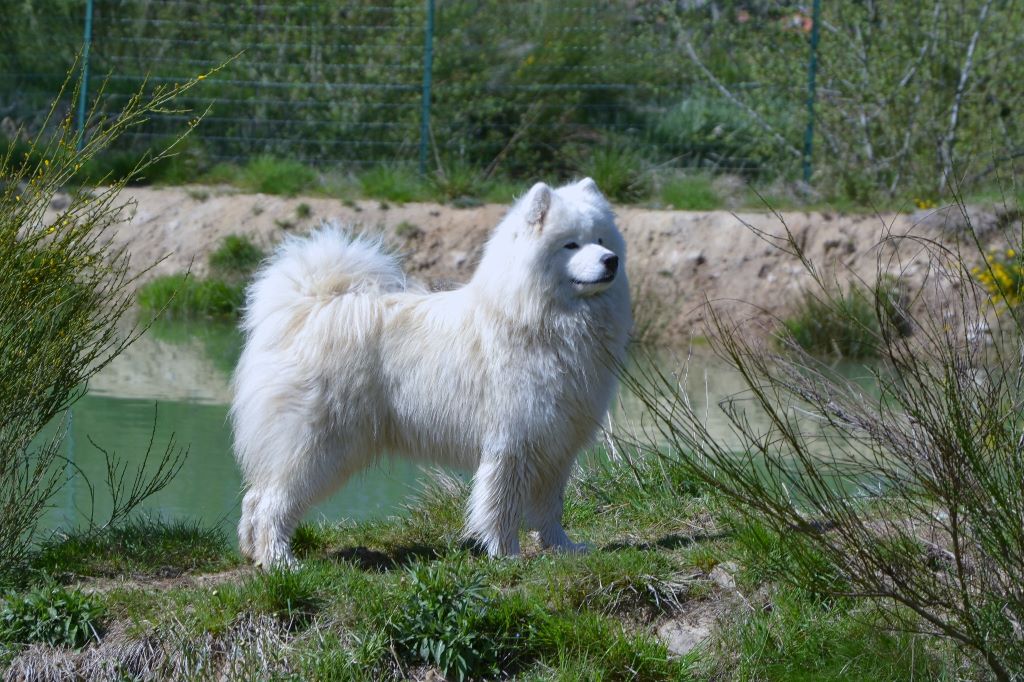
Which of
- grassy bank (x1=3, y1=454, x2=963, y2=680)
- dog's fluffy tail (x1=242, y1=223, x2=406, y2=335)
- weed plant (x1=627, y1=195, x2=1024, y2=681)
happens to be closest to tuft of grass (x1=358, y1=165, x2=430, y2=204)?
dog's fluffy tail (x1=242, y1=223, x2=406, y2=335)

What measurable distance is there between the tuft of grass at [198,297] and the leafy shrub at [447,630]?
969 cm

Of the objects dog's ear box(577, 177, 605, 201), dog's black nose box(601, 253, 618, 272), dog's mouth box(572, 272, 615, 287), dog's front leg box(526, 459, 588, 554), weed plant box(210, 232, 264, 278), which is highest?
dog's ear box(577, 177, 605, 201)

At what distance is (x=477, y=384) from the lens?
5.55m

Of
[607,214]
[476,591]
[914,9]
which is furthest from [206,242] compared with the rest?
[476,591]

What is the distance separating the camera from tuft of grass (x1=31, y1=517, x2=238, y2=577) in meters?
5.35

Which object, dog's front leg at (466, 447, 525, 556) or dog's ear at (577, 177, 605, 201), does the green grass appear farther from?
dog's ear at (577, 177, 605, 201)

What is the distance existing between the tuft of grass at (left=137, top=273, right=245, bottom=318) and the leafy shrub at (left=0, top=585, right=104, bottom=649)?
9358 millimetres

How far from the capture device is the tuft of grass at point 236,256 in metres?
14.1

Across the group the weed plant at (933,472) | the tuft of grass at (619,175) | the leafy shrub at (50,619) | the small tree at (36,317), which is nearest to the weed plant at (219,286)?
the tuft of grass at (619,175)

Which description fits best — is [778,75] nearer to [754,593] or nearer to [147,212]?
[147,212]

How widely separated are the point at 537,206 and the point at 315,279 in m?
1.14

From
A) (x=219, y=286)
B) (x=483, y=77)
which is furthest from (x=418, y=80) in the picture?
(x=219, y=286)

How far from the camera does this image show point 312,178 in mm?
15680

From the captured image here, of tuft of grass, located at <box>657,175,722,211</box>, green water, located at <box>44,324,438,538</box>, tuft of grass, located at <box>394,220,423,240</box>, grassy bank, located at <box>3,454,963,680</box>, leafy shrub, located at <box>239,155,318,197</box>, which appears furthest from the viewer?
leafy shrub, located at <box>239,155,318,197</box>
